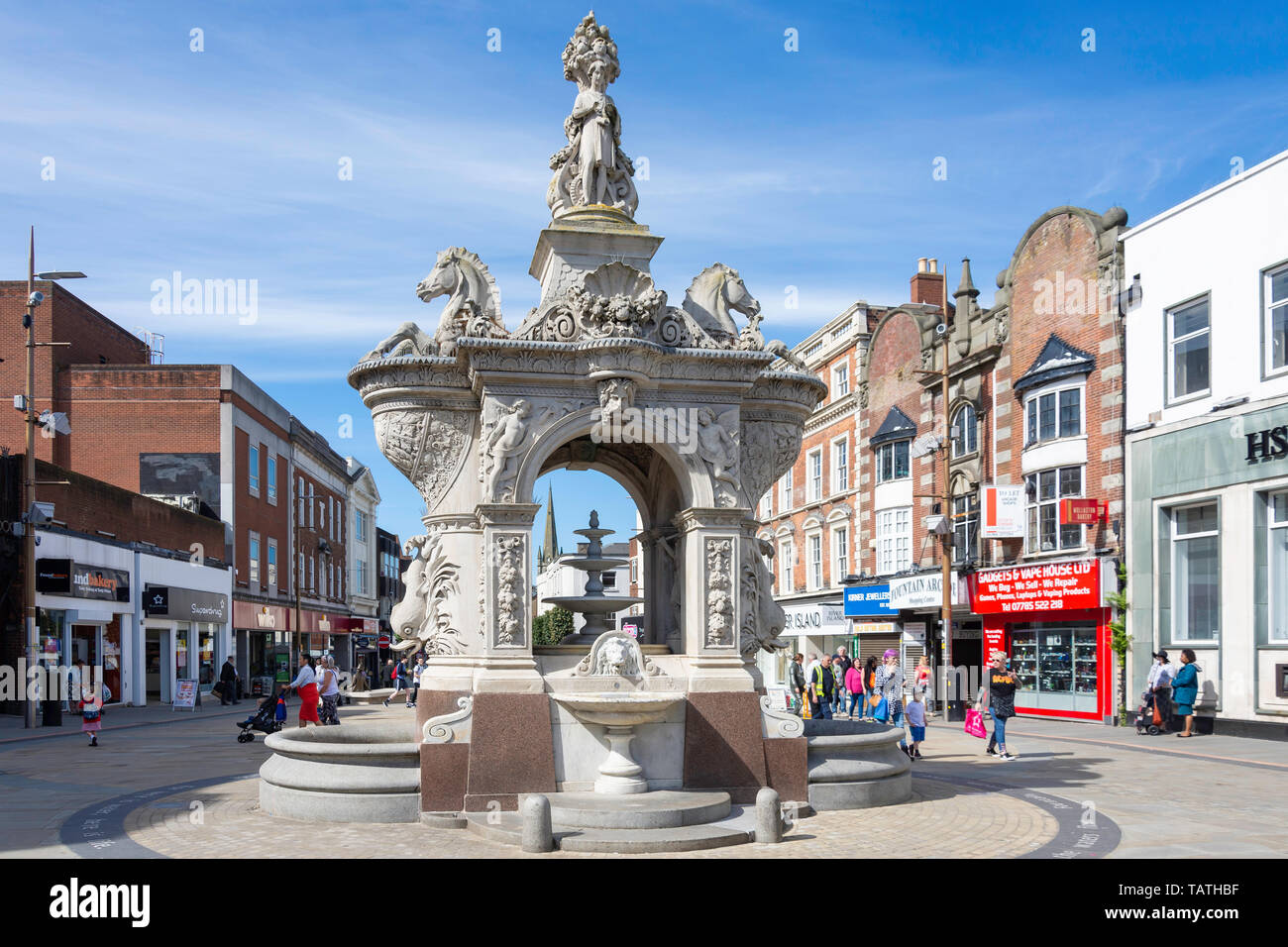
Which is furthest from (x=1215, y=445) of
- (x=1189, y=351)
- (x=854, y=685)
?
(x=854, y=685)

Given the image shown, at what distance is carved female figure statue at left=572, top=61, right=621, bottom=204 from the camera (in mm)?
13055

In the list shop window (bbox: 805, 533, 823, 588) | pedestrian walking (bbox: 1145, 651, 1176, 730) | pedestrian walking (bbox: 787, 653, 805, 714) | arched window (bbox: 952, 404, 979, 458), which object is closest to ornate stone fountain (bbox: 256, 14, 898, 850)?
pedestrian walking (bbox: 1145, 651, 1176, 730)

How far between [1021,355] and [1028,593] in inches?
227

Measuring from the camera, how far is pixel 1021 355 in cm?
2875

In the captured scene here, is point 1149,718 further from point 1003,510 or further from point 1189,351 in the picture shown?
point 1189,351

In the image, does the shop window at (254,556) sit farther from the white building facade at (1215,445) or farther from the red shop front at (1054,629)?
the white building facade at (1215,445)

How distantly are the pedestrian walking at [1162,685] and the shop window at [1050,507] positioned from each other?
462 centimetres

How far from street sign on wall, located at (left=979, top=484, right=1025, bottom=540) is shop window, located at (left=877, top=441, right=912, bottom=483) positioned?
7.42 metres

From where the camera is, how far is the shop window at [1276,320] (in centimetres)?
2052

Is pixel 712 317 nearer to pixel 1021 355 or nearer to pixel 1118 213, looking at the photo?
pixel 1118 213

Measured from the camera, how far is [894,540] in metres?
36.1

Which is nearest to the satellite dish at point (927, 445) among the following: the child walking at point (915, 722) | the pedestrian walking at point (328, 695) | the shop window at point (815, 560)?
the shop window at point (815, 560)

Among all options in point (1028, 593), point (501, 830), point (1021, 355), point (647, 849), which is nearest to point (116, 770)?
point (501, 830)

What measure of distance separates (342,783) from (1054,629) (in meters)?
20.5
